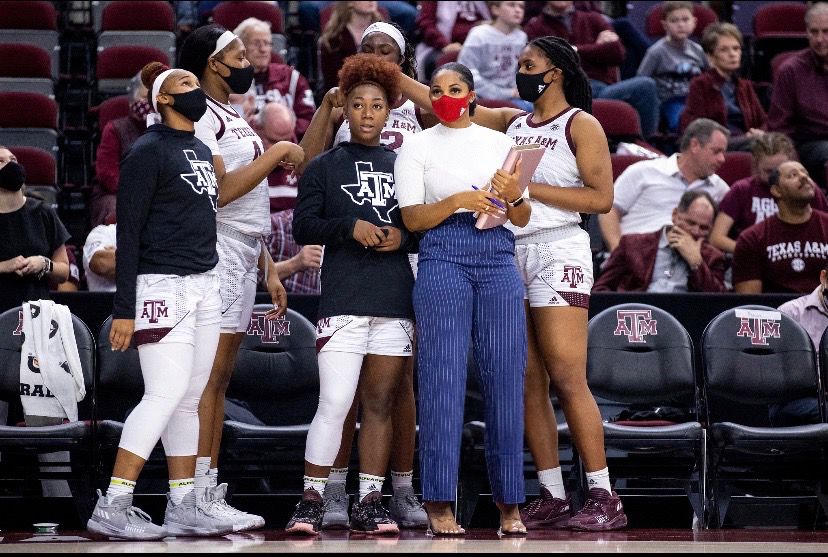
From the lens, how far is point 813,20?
8.63m

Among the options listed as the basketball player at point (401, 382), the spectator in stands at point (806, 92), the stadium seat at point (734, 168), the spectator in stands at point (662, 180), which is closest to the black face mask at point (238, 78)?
the basketball player at point (401, 382)

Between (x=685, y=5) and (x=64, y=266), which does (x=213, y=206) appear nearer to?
(x=64, y=266)

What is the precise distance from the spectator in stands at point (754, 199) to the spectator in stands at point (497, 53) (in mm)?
1768

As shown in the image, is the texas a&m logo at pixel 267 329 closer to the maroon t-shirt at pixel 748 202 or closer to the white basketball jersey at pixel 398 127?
the white basketball jersey at pixel 398 127

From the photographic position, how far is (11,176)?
5996 mm

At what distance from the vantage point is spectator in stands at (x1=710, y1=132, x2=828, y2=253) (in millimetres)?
7363

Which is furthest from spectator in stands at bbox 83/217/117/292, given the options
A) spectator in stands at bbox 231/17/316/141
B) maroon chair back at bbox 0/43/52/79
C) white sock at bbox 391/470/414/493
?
maroon chair back at bbox 0/43/52/79

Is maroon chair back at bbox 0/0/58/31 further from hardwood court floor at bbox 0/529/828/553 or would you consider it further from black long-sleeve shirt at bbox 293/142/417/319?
hardwood court floor at bbox 0/529/828/553

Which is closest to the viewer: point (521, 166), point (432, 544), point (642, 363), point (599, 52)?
point (432, 544)

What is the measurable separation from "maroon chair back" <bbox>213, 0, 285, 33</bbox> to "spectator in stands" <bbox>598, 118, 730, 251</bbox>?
3091 millimetres

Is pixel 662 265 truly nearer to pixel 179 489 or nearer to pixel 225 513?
pixel 225 513

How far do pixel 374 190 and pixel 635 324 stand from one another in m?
1.67

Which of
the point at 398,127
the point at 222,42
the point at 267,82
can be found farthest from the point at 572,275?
the point at 267,82

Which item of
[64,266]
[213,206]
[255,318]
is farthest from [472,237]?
[64,266]
